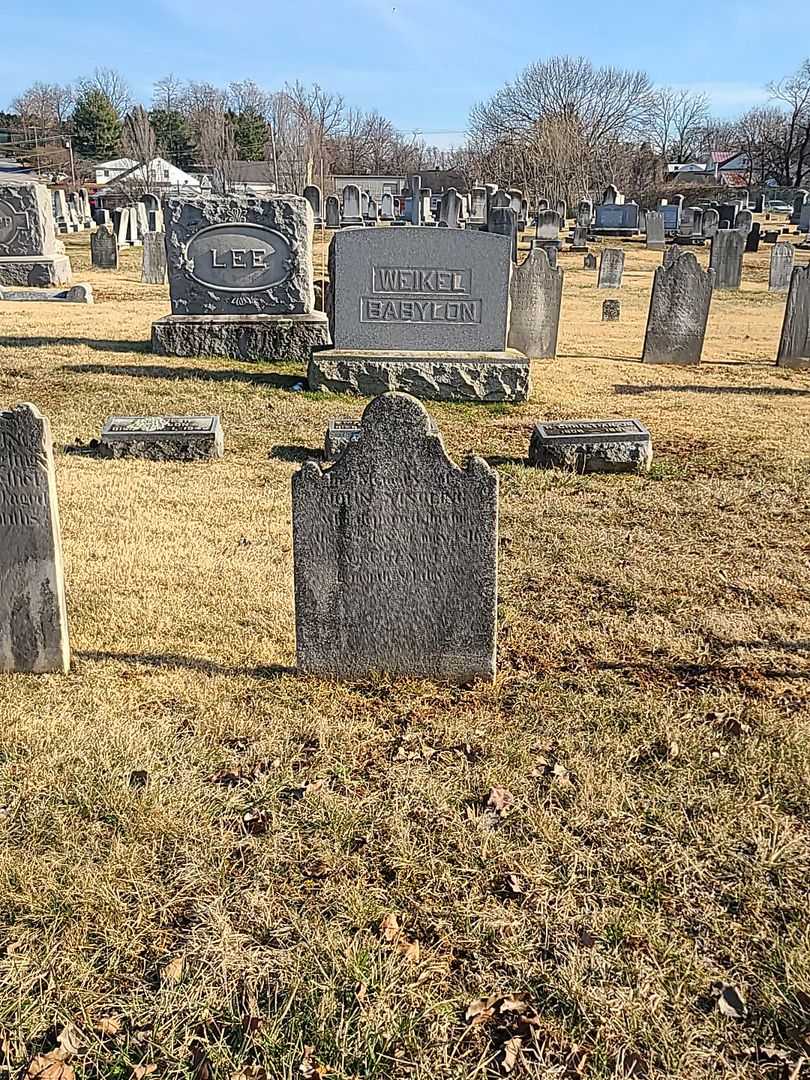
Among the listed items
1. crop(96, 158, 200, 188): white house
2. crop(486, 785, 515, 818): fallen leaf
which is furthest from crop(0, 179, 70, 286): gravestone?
crop(96, 158, 200, 188): white house

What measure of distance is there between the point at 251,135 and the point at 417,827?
8036 cm

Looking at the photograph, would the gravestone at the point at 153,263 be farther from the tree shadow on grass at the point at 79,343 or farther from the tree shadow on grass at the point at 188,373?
the tree shadow on grass at the point at 188,373

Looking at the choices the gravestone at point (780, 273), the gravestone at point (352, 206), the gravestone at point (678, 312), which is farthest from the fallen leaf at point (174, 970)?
the gravestone at point (352, 206)

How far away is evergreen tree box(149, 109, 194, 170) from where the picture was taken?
251 ft

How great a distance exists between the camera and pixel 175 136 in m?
76.9

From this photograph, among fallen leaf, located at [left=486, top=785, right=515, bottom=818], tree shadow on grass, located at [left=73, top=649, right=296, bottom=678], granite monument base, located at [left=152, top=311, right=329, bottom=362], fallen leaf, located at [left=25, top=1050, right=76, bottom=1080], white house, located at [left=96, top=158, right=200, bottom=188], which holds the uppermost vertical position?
white house, located at [left=96, top=158, right=200, bottom=188]

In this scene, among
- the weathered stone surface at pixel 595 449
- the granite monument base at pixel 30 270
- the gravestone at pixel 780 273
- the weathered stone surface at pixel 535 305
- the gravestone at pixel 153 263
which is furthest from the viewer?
the gravestone at pixel 780 273

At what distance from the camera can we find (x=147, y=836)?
3.02 metres

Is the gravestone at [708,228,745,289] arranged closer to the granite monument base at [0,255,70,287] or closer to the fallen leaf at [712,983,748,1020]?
the granite monument base at [0,255,70,287]

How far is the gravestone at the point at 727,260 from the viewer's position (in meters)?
23.3

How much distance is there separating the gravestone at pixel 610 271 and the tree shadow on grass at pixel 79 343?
14.7 meters

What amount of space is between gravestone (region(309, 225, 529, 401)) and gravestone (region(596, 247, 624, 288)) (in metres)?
15.1

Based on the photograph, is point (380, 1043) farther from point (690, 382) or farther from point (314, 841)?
point (690, 382)

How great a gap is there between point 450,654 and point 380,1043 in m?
1.94
